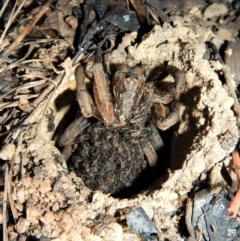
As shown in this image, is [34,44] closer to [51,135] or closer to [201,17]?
[51,135]

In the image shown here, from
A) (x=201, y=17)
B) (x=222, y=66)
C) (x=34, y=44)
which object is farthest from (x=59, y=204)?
(x=201, y=17)

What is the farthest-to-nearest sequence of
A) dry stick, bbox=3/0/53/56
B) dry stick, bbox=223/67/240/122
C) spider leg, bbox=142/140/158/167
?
spider leg, bbox=142/140/158/167
dry stick, bbox=3/0/53/56
dry stick, bbox=223/67/240/122

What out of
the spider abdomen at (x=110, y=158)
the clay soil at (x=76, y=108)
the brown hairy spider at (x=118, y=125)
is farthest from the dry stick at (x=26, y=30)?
the spider abdomen at (x=110, y=158)

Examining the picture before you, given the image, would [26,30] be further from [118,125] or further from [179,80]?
[179,80]

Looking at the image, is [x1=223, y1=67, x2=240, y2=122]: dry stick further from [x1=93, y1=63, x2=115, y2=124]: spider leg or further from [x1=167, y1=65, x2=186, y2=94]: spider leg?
[x1=93, y1=63, x2=115, y2=124]: spider leg

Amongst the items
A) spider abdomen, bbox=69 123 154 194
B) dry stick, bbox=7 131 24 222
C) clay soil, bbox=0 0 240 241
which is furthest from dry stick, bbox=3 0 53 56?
spider abdomen, bbox=69 123 154 194

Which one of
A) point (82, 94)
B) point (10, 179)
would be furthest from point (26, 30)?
point (10, 179)
